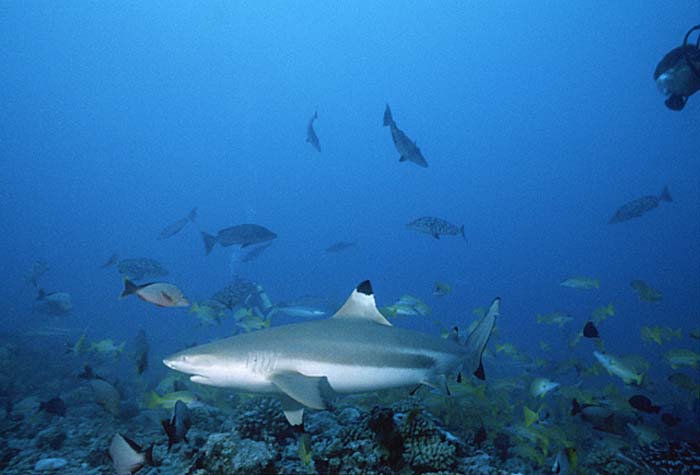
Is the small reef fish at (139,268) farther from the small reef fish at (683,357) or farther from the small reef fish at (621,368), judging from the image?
the small reef fish at (683,357)

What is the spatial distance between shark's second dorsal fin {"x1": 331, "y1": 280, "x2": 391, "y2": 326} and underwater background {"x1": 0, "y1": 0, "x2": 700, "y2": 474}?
250 feet

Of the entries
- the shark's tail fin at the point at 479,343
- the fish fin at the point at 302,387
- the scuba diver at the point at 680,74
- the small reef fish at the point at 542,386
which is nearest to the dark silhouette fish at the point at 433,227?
the small reef fish at the point at 542,386

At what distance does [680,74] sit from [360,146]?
163 m

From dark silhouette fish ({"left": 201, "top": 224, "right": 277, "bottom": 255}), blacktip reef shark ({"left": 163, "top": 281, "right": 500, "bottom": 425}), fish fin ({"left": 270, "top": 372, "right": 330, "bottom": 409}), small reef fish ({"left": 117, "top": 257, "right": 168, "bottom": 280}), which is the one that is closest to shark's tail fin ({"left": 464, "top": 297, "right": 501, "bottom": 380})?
blacktip reef shark ({"left": 163, "top": 281, "right": 500, "bottom": 425})

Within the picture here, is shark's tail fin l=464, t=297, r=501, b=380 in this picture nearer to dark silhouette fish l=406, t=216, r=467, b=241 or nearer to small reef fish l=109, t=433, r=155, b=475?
small reef fish l=109, t=433, r=155, b=475

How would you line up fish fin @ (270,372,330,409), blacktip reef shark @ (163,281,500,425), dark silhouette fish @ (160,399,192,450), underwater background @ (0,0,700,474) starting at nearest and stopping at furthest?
1. fish fin @ (270,372,330,409)
2. blacktip reef shark @ (163,281,500,425)
3. dark silhouette fish @ (160,399,192,450)
4. underwater background @ (0,0,700,474)

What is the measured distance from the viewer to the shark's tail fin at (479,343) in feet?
14.3

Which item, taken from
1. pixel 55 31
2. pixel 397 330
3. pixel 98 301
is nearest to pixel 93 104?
pixel 55 31

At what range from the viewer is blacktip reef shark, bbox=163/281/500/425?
3.38 metres

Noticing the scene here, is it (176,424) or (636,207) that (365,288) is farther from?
(636,207)

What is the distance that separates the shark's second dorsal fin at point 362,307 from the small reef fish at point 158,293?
239cm

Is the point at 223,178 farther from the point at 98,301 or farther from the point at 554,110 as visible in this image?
the point at 554,110

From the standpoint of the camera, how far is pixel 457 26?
125m

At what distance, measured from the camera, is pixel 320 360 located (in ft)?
11.6
